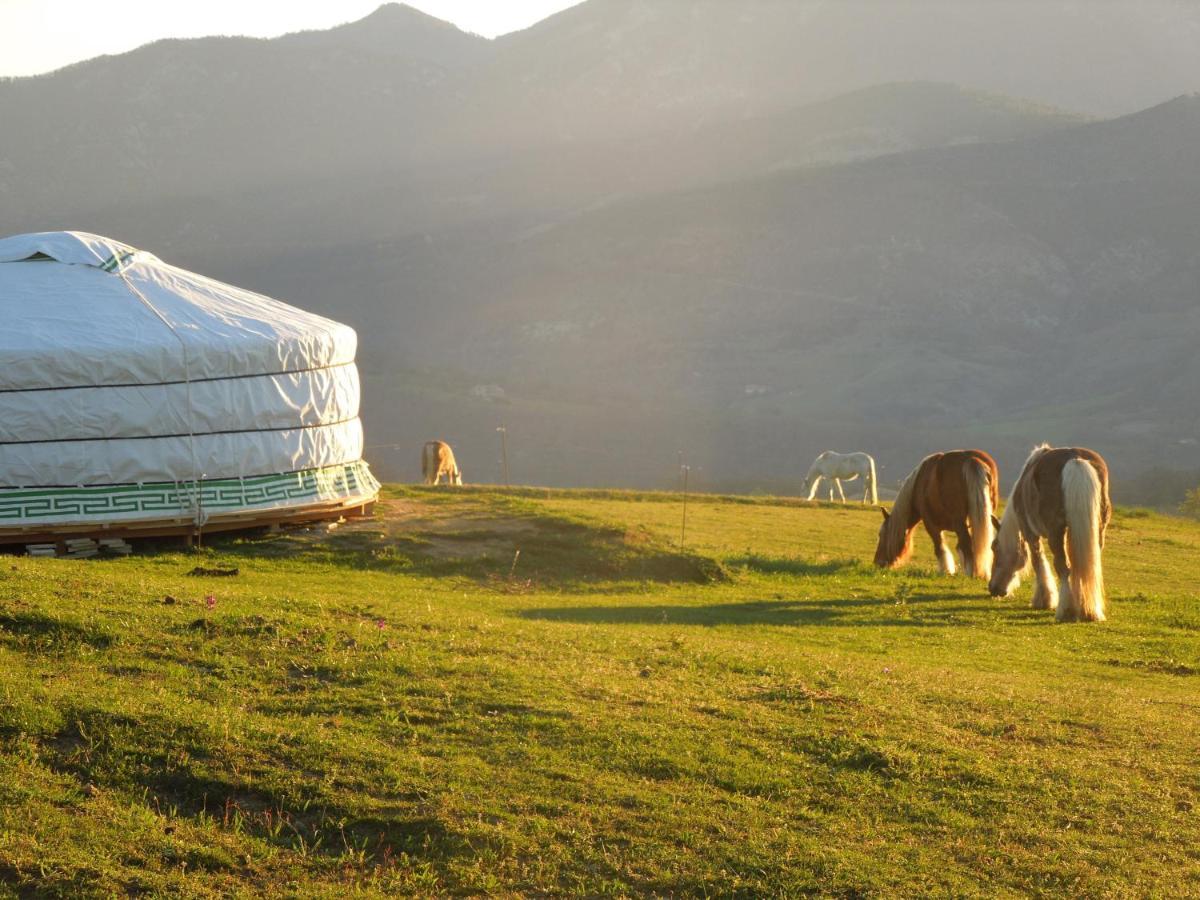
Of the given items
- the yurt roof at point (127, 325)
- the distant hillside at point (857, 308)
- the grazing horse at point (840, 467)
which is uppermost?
the distant hillside at point (857, 308)

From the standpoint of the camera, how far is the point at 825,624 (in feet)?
40.2

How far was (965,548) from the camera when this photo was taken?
50.1ft

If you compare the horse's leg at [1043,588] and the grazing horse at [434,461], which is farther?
the grazing horse at [434,461]

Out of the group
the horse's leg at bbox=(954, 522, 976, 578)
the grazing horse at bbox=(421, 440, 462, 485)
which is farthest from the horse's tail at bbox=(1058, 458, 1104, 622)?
the grazing horse at bbox=(421, 440, 462, 485)

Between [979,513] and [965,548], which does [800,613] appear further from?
[965,548]

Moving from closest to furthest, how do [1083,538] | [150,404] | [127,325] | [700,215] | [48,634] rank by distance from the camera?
[48,634]
[1083,538]
[150,404]
[127,325]
[700,215]

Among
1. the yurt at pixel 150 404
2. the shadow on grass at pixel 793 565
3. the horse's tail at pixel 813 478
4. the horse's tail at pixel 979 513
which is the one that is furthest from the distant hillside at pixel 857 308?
the horse's tail at pixel 979 513

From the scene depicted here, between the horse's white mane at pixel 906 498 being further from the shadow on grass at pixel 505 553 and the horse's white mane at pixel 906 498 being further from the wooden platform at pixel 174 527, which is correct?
the wooden platform at pixel 174 527

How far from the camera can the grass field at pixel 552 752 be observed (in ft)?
18.4

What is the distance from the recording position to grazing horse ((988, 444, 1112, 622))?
1261cm

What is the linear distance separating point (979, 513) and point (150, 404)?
9.42m

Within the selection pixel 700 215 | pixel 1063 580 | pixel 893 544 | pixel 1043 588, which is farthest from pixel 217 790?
pixel 700 215

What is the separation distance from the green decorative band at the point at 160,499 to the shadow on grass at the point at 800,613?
14.9ft

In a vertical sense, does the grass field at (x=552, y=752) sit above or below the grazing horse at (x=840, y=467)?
below
